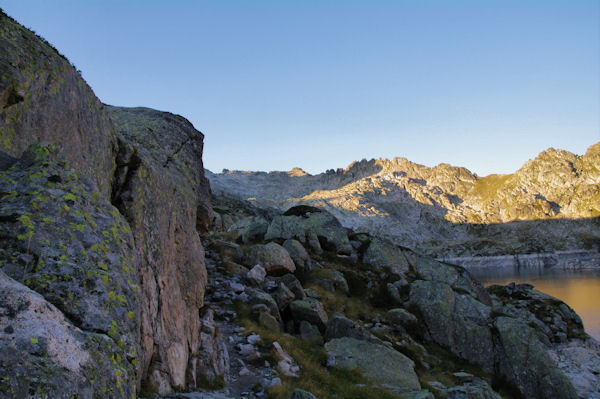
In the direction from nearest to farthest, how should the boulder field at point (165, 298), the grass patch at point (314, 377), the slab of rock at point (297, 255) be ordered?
the boulder field at point (165, 298), the grass patch at point (314, 377), the slab of rock at point (297, 255)

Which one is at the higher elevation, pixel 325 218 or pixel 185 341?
pixel 325 218

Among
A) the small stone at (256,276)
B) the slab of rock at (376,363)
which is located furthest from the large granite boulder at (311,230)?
the slab of rock at (376,363)

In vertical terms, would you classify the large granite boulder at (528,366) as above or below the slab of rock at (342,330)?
below

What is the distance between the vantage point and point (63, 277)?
16.9 feet

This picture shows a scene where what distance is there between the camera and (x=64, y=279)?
16.9ft

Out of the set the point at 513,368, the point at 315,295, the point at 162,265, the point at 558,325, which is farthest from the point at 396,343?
the point at 558,325

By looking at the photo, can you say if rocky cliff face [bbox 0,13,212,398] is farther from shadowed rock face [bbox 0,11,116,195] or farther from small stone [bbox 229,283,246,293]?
small stone [bbox 229,283,246,293]

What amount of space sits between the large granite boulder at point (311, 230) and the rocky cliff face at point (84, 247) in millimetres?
25965

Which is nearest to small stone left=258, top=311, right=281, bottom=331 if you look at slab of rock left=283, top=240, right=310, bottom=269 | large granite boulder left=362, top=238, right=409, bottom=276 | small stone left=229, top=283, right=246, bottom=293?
small stone left=229, top=283, right=246, bottom=293

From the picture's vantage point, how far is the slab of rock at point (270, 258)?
2972 cm

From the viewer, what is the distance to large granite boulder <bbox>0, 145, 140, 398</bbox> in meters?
4.05

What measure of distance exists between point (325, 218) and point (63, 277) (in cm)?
3896

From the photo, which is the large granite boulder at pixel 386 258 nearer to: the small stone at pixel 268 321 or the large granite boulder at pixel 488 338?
the large granite boulder at pixel 488 338

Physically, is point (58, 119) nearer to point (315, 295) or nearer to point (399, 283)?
point (315, 295)
